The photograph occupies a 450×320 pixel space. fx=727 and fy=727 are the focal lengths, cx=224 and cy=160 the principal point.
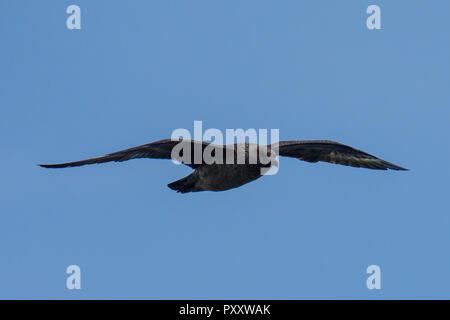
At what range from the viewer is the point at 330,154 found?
565 inches

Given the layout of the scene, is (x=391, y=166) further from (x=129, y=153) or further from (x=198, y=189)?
(x=129, y=153)

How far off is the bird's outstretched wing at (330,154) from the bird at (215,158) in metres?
0.02

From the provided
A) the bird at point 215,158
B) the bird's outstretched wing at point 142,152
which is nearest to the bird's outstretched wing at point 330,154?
the bird at point 215,158

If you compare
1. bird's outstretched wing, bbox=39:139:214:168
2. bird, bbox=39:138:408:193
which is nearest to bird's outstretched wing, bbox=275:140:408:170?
bird, bbox=39:138:408:193

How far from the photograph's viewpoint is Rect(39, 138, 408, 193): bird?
12.2m

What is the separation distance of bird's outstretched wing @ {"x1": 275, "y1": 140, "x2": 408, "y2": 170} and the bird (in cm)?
2

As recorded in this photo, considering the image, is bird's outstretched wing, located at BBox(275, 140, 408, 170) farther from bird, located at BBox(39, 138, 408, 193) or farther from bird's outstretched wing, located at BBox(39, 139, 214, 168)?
bird's outstretched wing, located at BBox(39, 139, 214, 168)

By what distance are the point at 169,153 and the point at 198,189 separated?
3.76 ft

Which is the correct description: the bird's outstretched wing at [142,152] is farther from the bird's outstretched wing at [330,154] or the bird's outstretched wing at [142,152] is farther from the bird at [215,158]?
the bird's outstretched wing at [330,154]

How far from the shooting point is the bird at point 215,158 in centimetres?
1219

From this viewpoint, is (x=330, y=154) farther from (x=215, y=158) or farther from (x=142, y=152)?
(x=142, y=152)
